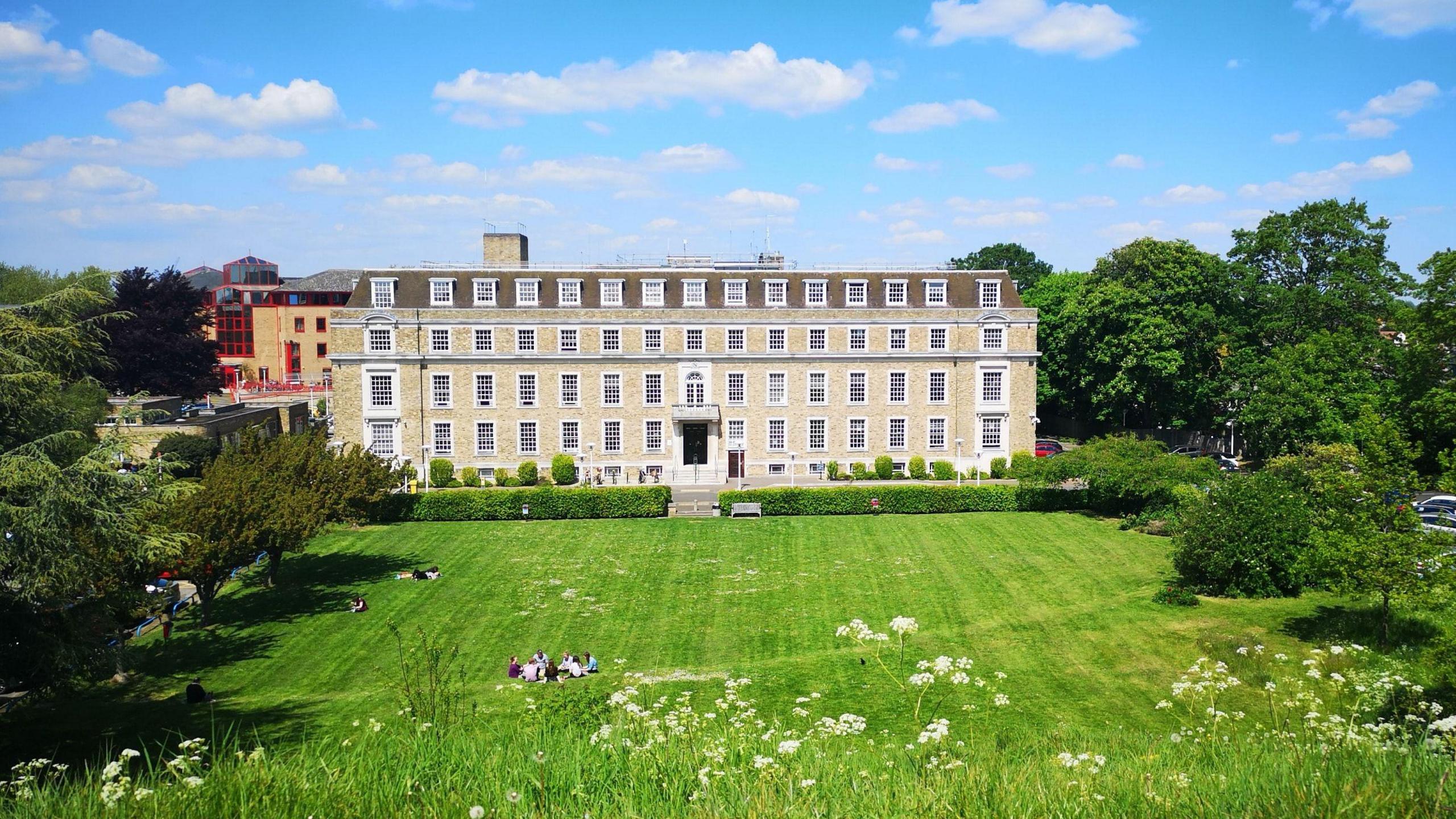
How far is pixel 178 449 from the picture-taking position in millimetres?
45531

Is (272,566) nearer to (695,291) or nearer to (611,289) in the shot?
(611,289)

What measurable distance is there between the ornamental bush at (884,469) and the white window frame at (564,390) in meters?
16.5

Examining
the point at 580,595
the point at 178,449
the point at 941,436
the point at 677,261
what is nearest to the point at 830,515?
the point at 941,436

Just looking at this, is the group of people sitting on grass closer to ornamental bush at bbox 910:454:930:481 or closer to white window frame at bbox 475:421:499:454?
white window frame at bbox 475:421:499:454

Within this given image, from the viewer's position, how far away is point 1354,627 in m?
25.3

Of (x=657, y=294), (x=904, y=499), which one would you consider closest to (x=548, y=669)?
(x=904, y=499)

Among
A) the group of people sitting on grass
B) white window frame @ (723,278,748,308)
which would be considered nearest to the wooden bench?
white window frame @ (723,278,748,308)

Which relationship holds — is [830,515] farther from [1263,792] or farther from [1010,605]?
[1263,792]

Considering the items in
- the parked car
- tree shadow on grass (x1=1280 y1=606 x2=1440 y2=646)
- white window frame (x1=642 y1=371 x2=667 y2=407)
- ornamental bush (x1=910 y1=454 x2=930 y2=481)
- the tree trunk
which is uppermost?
white window frame (x1=642 y1=371 x2=667 y2=407)

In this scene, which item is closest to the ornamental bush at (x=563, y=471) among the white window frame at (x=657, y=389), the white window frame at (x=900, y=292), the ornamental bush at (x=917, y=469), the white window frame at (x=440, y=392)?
the white window frame at (x=657, y=389)

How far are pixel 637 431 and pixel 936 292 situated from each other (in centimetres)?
1821

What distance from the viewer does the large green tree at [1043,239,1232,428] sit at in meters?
54.4

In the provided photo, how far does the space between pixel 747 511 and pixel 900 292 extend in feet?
55.9

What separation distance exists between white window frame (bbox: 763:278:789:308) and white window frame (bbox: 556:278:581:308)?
10086 millimetres
